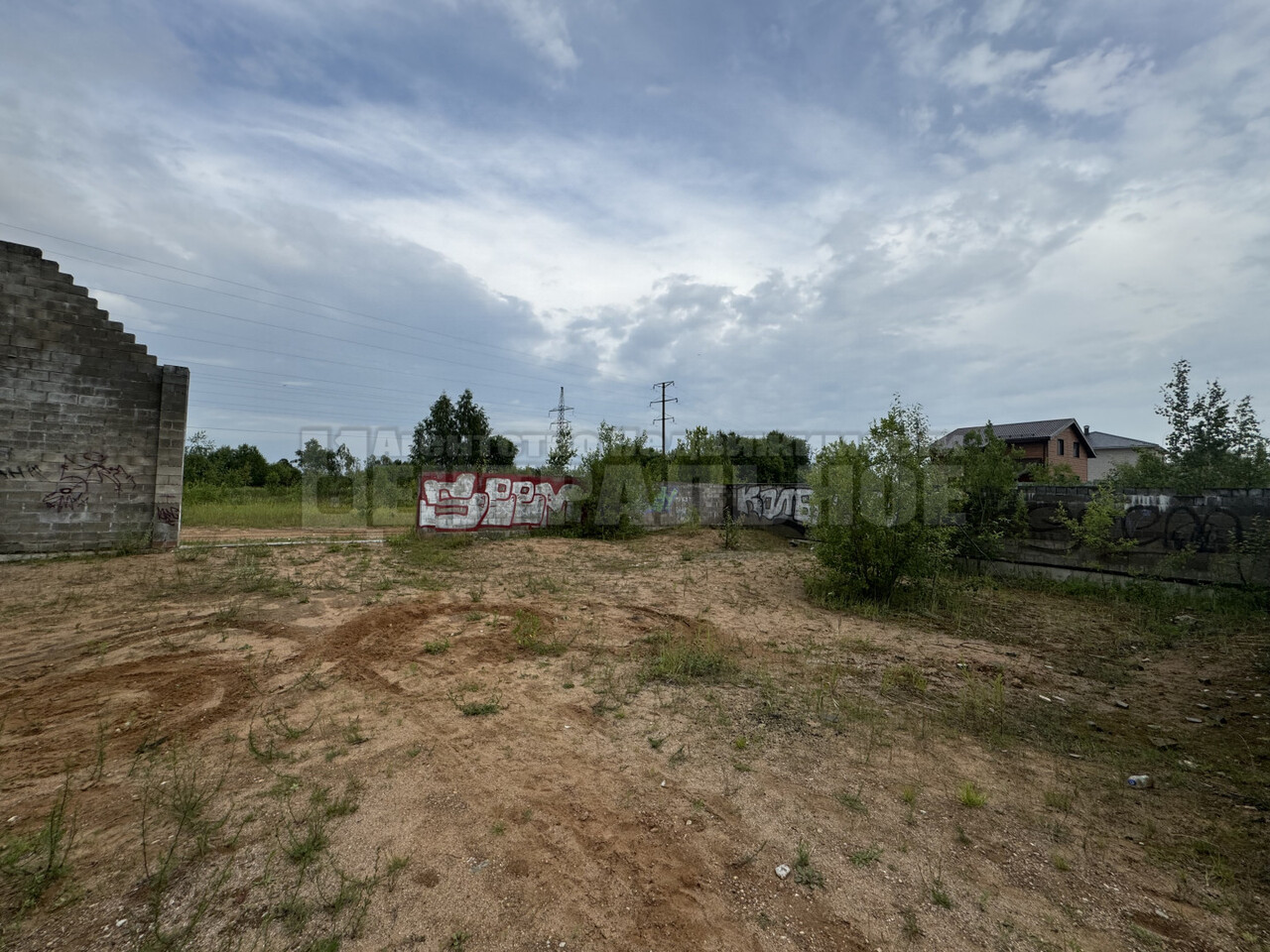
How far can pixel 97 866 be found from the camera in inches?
101

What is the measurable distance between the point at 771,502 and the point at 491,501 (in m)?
9.21

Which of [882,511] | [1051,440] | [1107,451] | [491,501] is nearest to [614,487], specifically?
[491,501]

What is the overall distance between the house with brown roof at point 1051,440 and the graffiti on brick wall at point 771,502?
1663 centimetres

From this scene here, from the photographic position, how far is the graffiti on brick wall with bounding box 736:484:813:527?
1822 centimetres

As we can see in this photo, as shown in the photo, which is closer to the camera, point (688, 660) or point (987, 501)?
point (688, 660)

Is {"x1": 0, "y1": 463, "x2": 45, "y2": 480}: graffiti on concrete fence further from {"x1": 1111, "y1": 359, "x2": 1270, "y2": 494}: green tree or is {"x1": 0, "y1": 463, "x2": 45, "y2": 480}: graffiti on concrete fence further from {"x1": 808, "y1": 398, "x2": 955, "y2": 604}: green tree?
{"x1": 1111, "y1": 359, "x2": 1270, "y2": 494}: green tree

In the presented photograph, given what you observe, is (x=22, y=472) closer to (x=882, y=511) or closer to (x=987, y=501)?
(x=882, y=511)

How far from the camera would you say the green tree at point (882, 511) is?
27.6ft

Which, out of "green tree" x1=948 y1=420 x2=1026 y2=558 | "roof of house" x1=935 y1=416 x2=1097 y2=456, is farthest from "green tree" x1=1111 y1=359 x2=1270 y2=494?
"roof of house" x1=935 y1=416 x2=1097 y2=456

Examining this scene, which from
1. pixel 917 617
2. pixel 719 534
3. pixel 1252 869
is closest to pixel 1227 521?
pixel 917 617

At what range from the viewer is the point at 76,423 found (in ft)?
32.3

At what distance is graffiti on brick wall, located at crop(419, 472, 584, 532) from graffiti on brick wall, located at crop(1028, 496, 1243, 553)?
12.5m

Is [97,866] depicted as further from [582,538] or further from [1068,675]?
[582,538]

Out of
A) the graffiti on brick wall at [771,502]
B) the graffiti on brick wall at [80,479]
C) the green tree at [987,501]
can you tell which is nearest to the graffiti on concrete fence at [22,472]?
the graffiti on brick wall at [80,479]
